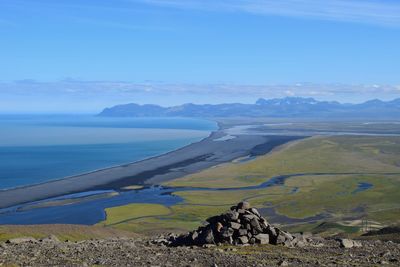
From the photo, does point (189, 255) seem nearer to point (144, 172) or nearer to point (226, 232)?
point (226, 232)

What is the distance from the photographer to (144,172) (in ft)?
404

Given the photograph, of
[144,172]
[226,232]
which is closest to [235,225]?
[226,232]

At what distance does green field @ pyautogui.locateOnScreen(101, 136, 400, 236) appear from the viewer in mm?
74188

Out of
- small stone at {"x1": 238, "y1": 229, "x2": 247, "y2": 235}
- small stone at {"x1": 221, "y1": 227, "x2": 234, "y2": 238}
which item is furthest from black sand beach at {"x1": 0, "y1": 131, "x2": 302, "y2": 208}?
small stone at {"x1": 238, "y1": 229, "x2": 247, "y2": 235}

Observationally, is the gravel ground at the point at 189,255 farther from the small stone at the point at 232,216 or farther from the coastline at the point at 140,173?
the coastline at the point at 140,173

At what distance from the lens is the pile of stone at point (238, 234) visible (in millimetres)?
33875

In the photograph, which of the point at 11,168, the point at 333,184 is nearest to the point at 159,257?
the point at 333,184

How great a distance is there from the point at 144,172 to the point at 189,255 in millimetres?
93870

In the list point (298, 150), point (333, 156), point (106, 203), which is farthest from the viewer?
point (298, 150)

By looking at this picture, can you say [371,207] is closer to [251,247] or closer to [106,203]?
[106,203]

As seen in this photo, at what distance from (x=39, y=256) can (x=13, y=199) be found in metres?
65.0

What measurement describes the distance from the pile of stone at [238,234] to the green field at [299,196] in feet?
88.3

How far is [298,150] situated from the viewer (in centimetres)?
16988

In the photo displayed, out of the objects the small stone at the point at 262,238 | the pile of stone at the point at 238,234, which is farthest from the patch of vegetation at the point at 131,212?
the small stone at the point at 262,238
